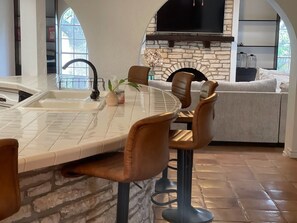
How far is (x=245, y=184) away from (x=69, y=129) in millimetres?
2701

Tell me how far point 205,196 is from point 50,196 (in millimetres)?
2330

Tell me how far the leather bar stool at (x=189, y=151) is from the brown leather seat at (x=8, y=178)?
1.52 meters

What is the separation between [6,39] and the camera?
9570 millimetres

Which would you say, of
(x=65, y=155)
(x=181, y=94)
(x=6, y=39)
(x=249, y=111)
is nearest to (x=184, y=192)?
(x=181, y=94)

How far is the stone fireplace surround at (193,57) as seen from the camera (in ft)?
32.4

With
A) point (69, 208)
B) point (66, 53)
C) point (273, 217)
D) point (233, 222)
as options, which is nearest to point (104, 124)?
point (69, 208)

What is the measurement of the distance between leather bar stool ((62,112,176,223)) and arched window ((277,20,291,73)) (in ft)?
28.7

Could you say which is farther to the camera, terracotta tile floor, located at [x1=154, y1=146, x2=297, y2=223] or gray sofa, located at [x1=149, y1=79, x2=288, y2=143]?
gray sofa, located at [x1=149, y1=79, x2=288, y2=143]

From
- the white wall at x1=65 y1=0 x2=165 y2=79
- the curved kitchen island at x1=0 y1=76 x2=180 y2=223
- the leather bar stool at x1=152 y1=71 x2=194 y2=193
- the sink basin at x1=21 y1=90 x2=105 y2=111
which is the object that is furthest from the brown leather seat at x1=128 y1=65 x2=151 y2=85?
the curved kitchen island at x1=0 y1=76 x2=180 y2=223

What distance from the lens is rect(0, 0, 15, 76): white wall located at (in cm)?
932

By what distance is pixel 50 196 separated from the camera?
6.63 feet

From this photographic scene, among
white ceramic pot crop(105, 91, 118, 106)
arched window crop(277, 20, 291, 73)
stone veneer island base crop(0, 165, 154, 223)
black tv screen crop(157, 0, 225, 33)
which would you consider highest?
black tv screen crop(157, 0, 225, 33)

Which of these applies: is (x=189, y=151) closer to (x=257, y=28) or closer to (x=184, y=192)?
(x=184, y=192)

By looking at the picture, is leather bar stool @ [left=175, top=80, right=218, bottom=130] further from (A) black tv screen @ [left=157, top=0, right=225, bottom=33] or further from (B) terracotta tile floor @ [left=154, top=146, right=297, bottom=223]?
(A) black tv screen @ [left=157, top=0, right=225, bottom=33]
